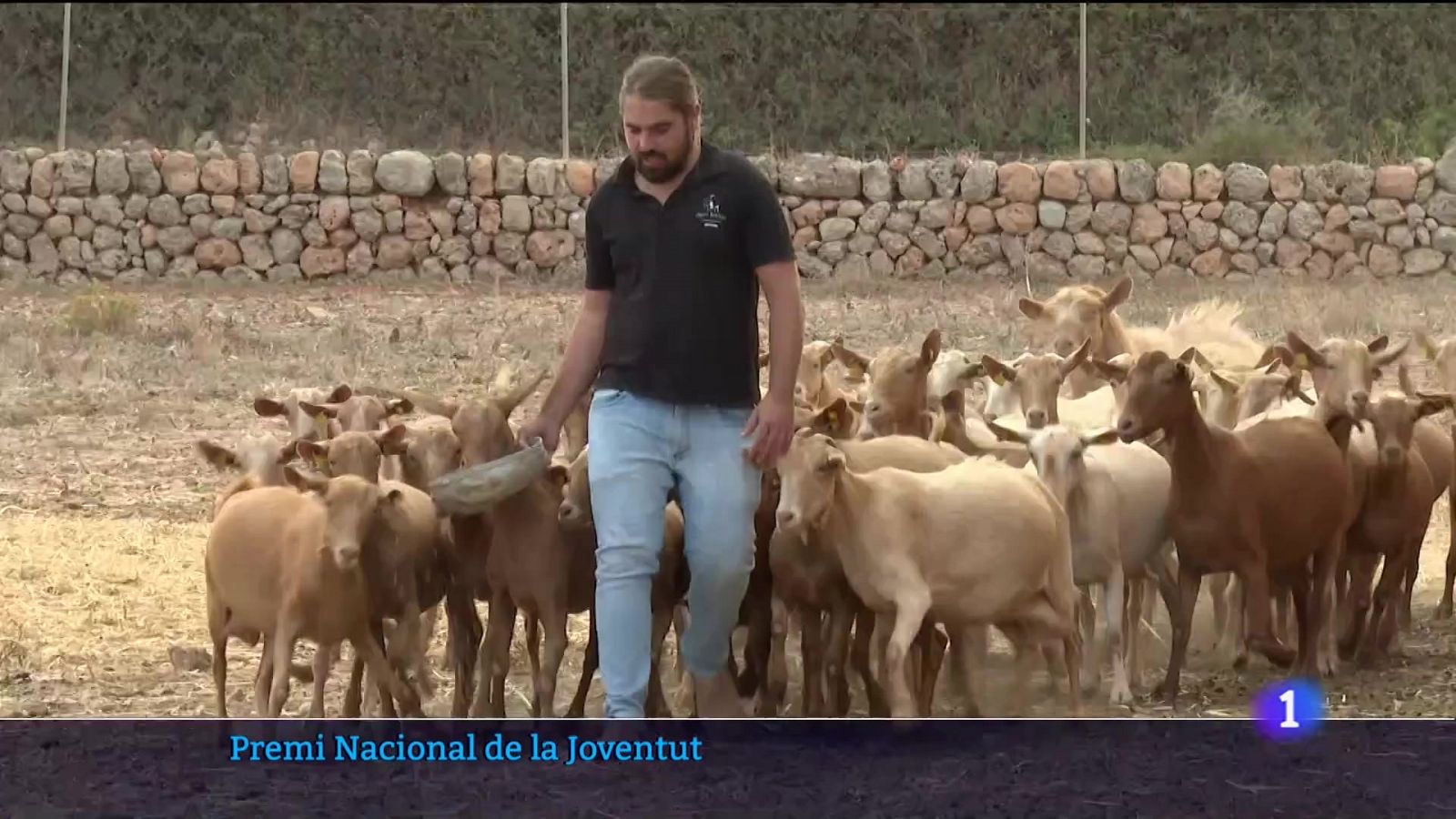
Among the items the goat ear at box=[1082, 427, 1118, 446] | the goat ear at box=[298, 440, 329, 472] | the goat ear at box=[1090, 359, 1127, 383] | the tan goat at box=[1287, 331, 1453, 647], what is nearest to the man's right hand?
the goat ear at box=[298, 440, 329, 472]

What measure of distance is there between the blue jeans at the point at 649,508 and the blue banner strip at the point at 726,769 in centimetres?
29

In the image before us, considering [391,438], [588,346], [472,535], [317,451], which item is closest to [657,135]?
[588,346]

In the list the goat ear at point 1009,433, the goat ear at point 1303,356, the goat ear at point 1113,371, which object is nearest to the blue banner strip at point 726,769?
the goat ear at point 1009,433

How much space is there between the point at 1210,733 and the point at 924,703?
106cm

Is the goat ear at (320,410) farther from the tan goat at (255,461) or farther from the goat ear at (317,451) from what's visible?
the goat ear at (317,451)

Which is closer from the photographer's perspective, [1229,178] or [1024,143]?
[1229,178]

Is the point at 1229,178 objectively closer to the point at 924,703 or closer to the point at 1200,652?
the point at 1200,652

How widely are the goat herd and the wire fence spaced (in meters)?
15.6

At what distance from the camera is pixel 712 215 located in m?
6.59

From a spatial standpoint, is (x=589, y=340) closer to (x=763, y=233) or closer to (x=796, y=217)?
(x=763, y=233)

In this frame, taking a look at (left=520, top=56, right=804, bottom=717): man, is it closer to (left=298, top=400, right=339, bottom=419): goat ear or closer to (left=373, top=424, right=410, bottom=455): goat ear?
(left=373, top=424, right=410, bottom=455): goat ear

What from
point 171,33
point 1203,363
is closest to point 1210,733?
point 1203,363

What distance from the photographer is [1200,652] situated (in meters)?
9.68

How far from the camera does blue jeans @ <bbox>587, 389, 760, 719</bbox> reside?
659 cm
